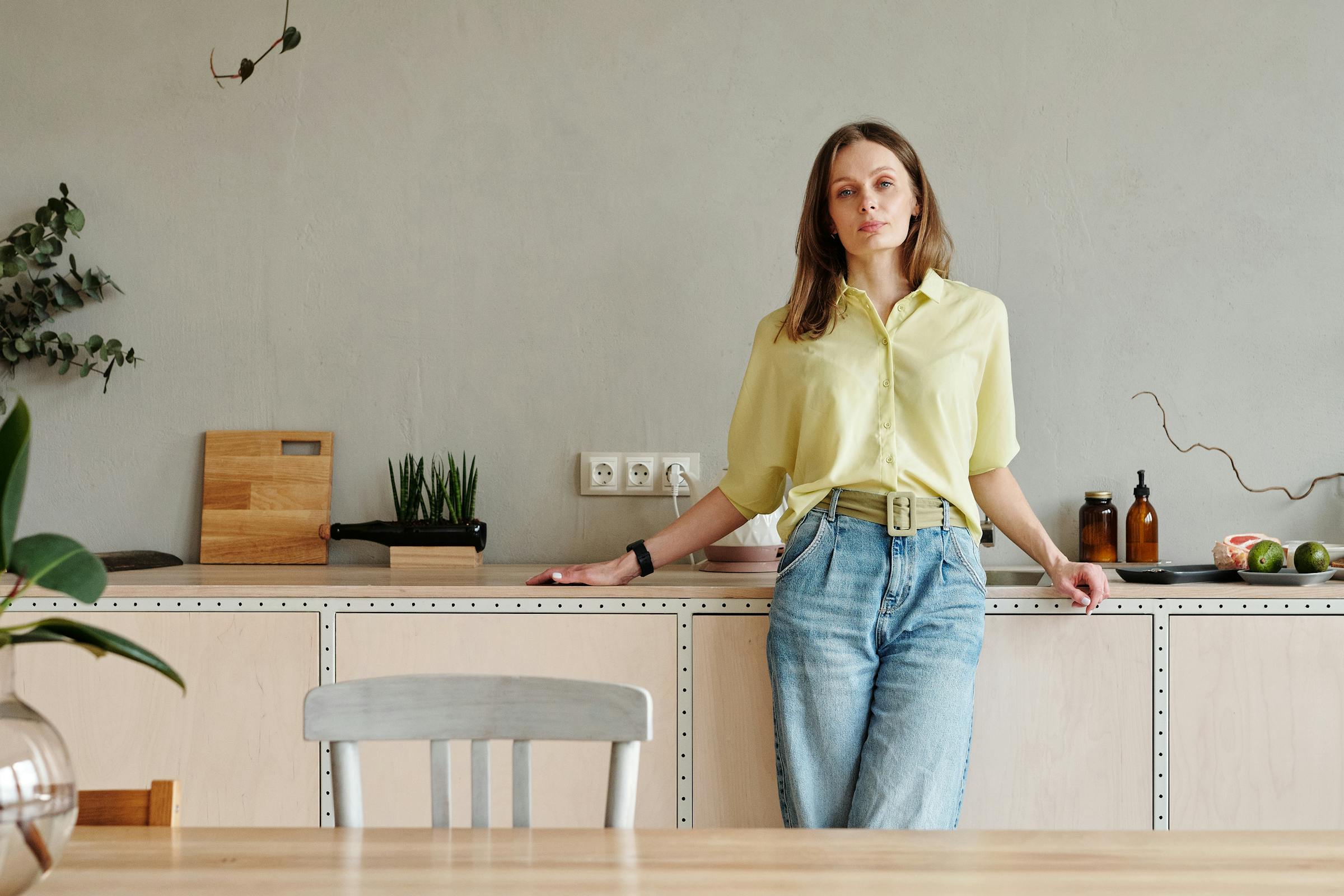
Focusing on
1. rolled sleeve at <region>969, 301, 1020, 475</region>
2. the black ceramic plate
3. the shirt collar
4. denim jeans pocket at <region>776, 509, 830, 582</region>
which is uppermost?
the shirt collar

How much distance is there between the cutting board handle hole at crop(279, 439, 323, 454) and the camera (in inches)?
93.5

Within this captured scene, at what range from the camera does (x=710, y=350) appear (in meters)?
2.36

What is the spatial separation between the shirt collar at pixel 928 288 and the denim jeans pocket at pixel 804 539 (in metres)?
0.34

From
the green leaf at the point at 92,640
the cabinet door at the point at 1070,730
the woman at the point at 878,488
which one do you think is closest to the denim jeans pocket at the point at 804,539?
the woman at the point at 878,488

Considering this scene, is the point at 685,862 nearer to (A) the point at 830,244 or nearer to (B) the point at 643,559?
(B) the point at 643,559

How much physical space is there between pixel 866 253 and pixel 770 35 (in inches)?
35.8

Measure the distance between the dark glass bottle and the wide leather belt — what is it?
2.53 ft

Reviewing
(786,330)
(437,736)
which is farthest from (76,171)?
(437,736)

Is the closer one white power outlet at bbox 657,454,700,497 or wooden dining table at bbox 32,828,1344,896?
wooden dining table at bbox 32,828,1344,896

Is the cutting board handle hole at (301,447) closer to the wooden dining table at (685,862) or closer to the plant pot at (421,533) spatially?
the plant pot at (421,533)

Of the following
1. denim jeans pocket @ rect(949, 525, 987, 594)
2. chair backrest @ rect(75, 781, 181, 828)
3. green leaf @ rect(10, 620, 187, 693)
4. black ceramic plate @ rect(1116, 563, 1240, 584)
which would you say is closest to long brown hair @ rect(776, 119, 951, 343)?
denim jeans pocket @ rect(949, 525, 987, 594)

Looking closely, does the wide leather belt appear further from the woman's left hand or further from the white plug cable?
the white plug cable

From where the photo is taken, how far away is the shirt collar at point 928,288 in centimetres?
166

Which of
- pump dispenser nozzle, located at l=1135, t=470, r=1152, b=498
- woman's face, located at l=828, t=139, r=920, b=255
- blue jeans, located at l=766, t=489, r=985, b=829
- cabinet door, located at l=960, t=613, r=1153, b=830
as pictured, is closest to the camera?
blue jeans, located at l=766, t=489, r=985, b=829
